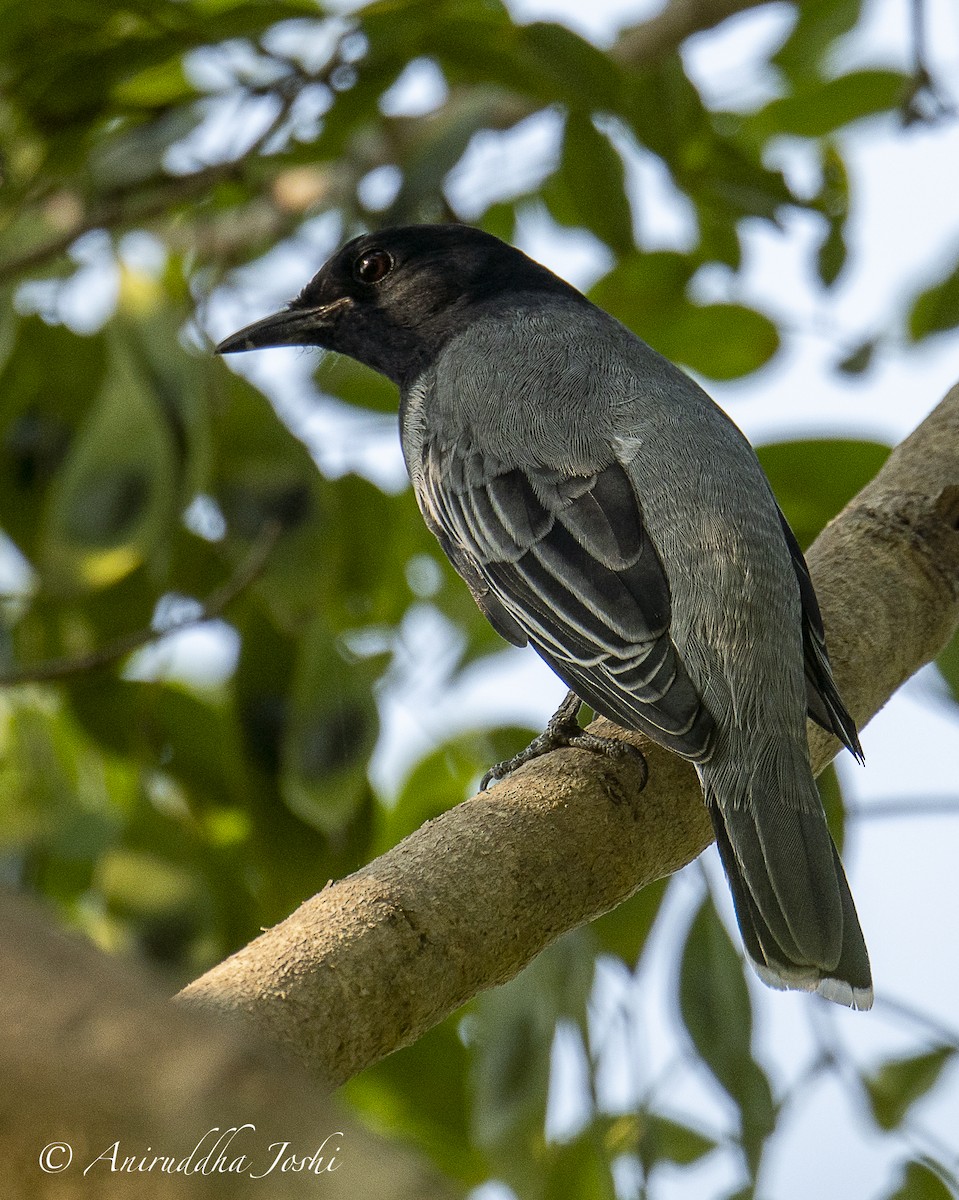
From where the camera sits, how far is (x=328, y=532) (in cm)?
389

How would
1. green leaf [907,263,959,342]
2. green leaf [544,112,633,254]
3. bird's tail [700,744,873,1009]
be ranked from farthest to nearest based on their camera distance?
1. green leaf [907,263,959,342]
2. green leaf [544,112,633,254]
3. bird's tail [700,744,873,1009]

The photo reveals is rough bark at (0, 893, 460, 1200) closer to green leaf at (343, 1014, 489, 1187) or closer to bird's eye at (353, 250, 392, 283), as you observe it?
green leaf at (343, 1014, 489, 1187)

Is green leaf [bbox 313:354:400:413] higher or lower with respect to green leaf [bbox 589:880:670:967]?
higher

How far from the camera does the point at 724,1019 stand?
341cm

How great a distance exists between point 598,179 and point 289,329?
1.13 metres

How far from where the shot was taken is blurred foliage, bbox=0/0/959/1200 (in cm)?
350

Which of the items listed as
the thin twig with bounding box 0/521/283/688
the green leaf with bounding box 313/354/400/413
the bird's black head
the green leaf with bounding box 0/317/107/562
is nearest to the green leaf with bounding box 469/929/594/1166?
the thin twig with bounding box 0/521/283/688

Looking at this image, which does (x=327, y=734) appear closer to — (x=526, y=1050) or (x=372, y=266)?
(x=526, y=1050)

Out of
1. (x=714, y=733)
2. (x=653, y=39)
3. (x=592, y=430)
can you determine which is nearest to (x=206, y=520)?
(x=592, y=430)

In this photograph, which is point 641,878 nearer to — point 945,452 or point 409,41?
point 945,452

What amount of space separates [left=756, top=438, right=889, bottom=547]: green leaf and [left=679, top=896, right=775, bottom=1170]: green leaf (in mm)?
1404

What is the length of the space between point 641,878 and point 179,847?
1.51 m

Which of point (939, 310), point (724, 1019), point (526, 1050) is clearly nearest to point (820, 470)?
point (939, 310)

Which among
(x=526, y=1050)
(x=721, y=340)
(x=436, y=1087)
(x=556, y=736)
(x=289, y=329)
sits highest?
(x=289, y=329)
